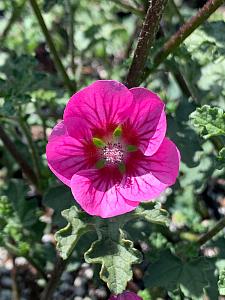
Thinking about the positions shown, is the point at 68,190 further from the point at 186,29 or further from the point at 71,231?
the point at 186,29

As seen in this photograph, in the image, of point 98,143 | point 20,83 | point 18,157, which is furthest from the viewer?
point 18,157

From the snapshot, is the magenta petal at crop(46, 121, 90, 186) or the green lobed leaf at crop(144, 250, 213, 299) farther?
the green lobed leaf at crop(144, 250, 213, 299)

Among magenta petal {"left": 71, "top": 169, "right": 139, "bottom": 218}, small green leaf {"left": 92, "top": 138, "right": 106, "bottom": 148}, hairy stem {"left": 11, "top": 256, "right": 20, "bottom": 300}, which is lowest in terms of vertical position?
hairy stem {"left": 11, "top": 256, "right": 20, "bottom": 300}

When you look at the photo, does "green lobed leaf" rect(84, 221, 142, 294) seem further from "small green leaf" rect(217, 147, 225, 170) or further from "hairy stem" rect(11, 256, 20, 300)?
"hairy stem" rect(11, 256, 20, 300)

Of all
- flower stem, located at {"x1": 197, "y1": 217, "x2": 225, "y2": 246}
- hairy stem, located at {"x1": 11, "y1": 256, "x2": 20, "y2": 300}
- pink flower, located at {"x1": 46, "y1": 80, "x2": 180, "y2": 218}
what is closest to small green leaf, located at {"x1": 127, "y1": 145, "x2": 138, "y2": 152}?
pink flower, located at {"x1": 46, "y1": 80, "x2": 180, "y2": 218}

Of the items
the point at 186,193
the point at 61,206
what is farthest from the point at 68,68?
the point at 61,206

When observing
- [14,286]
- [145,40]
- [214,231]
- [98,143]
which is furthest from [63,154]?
[14,286]
